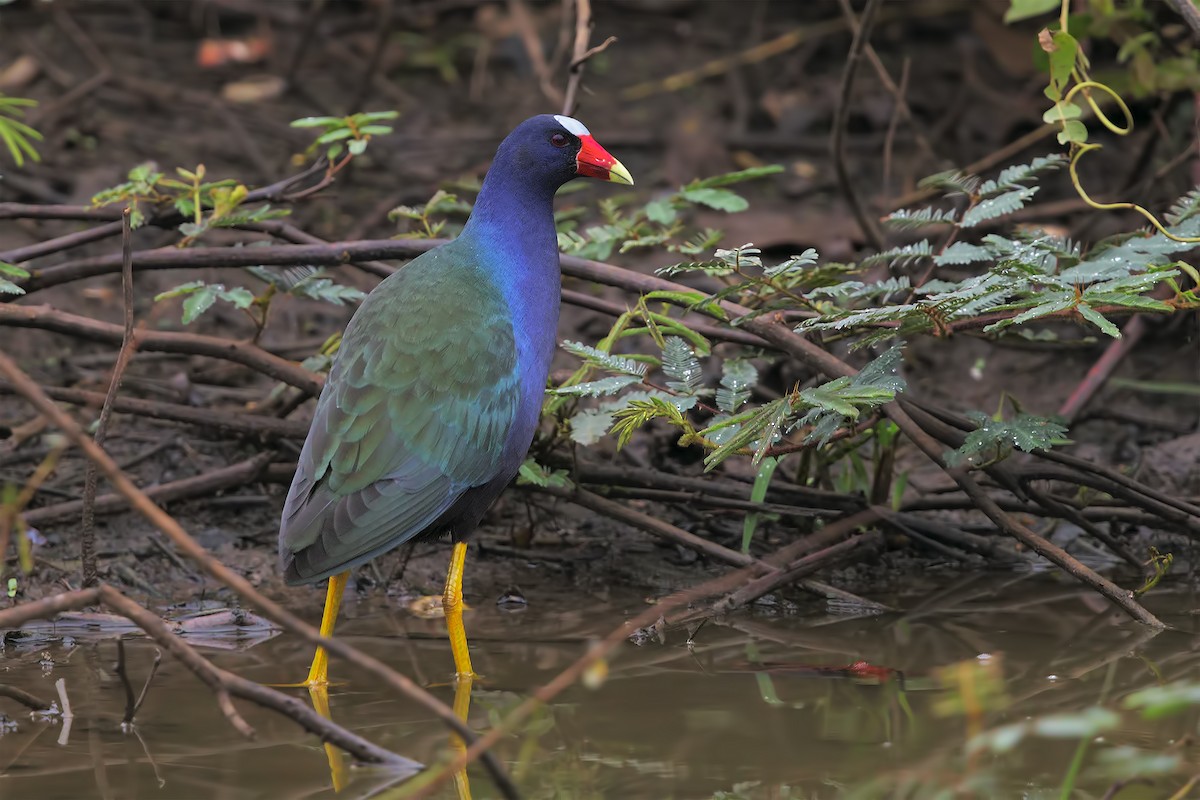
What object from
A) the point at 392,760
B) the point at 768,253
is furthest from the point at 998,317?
the point at 768,253

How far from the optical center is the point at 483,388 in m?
3.38

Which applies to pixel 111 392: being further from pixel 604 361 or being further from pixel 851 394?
pixel 851 394

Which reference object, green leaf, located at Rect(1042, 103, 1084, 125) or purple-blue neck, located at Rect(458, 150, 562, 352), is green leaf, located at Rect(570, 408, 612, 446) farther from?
green leaf, located at Rect(1042, 103, 1084, 125)

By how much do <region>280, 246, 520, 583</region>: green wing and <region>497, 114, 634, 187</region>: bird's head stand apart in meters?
0.46

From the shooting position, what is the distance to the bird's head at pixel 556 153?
379 cm

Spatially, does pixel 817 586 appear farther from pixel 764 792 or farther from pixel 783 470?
pixel 764 792

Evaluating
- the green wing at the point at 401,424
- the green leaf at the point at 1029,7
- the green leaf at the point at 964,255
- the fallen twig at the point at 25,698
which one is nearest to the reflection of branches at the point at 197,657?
the fallen twig at the point at 25,698

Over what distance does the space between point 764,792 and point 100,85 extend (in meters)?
4.94

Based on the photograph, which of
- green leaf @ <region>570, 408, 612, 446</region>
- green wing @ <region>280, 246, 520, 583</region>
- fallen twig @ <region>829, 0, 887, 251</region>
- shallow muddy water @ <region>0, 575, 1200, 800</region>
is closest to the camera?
shallow muddy water @ <region>0, 575, 1200, 800</region>

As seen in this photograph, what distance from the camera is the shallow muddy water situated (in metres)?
2.65

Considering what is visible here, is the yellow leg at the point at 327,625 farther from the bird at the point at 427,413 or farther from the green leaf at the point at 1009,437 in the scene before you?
the green leaf at the point at 1009,437

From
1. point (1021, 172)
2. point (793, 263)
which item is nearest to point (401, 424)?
point (793, 263)

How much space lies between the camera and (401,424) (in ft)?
10.9

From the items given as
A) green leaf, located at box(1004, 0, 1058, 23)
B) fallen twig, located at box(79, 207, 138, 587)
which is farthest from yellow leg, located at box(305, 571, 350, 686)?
green leaf, located at box(1004, 0, 1058, 23)
